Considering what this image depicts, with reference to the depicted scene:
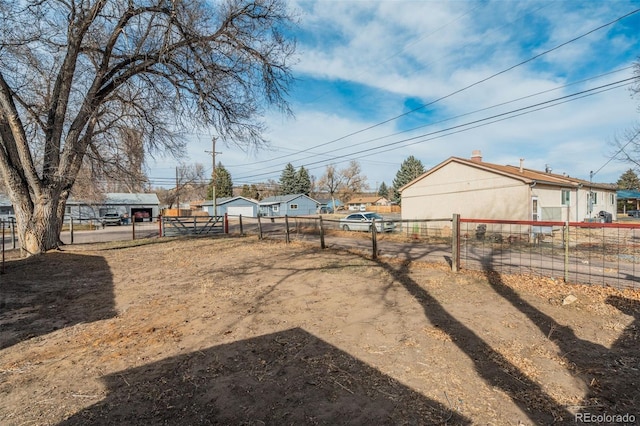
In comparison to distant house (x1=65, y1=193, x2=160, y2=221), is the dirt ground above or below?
below

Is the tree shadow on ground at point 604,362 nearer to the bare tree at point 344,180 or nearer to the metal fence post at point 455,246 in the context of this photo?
the metal fence post at point 455,246

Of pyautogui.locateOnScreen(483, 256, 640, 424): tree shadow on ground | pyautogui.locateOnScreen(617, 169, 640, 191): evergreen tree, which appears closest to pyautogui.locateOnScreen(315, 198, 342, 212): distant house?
pyautogui.locateOnScreen(617, 169, 640, 191): evergreen tree

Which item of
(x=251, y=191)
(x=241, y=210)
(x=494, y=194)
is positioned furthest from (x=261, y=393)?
(x=251, y=191)

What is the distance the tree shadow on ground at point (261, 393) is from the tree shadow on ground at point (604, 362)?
1.22 m

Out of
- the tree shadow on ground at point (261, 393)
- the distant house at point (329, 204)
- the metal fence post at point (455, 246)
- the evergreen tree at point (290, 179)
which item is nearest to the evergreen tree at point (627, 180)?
the distant house at point (329, 204)

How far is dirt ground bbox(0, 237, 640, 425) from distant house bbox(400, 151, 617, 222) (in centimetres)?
1222

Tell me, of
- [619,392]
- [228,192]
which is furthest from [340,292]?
[228,192]

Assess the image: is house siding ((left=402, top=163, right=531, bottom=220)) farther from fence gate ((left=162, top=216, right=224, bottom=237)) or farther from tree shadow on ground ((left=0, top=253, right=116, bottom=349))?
tree shadow on ground ((left=0, top=253, right=116, bottom=349))

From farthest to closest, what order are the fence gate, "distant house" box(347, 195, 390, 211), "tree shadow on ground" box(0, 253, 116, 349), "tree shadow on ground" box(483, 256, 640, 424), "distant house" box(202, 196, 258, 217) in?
"distant house" box(347, 195, 390, 211) → "distant house" box(202, 196, 258, 217) → the fence gate → "tree shadow on ground" box(0, 253, 116, 349) → "tree shadow on ground" box(483, 256, 640, 424)

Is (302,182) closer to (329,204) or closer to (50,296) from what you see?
(329,204)

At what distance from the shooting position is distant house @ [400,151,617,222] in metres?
16.2

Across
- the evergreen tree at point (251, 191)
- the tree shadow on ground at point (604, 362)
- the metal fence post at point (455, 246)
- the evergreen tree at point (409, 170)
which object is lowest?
the tree shadow on ground at point (604, 362)

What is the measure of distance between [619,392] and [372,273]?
14.4 feet

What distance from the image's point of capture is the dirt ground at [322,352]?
2.30 metres
